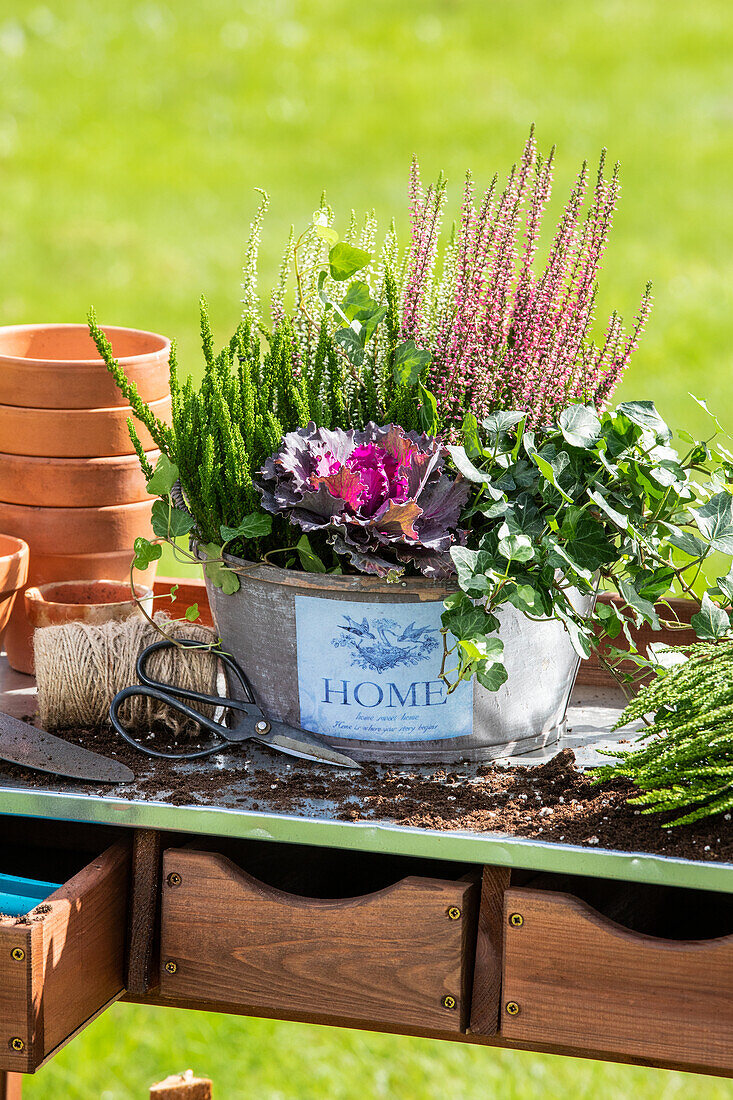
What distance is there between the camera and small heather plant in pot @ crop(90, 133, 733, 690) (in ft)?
3.22

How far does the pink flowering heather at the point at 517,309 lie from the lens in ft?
3.59

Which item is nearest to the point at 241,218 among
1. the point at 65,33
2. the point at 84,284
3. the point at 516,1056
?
the point at 84,284

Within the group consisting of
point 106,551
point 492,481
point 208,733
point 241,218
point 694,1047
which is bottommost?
point 694,1047

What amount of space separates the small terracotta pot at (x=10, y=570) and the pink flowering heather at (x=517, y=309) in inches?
17.2

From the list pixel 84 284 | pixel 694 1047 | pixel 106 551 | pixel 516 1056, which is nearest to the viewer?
pixel 694 1047

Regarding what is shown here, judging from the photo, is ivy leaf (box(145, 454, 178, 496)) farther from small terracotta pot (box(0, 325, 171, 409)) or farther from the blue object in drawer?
the blue object in drawer

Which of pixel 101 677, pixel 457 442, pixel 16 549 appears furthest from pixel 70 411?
pixel 457 442

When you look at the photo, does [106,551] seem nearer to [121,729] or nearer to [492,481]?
[121,729]

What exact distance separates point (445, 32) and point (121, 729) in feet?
19.2

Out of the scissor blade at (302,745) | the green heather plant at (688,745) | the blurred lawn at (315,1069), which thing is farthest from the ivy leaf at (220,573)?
the blurred lawn at (315,1069)

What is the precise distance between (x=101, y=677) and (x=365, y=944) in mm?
346

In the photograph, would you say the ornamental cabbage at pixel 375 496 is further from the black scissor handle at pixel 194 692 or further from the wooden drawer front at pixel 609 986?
the wooden drawer front at pixel 609 986

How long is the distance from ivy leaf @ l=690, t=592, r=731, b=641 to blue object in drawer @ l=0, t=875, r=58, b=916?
0.56m

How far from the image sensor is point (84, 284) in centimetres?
461
